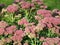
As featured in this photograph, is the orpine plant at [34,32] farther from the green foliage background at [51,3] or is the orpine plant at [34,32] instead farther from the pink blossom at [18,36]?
the green foliage background at [51,3]

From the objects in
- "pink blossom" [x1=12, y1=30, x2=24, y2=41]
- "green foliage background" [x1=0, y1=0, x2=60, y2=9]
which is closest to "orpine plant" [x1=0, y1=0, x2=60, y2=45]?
"pink blossom" [x1=12, y1=30, x2=24, y2=41]

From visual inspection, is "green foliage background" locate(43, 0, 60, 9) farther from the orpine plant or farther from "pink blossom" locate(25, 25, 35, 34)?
"pink blossom" locate(25, 25, 35, 34)

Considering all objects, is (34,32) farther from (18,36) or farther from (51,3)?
(51,3)

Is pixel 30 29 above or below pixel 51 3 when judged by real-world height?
above

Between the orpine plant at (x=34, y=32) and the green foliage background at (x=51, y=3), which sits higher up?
the orpine plant at (x=34, y=32)

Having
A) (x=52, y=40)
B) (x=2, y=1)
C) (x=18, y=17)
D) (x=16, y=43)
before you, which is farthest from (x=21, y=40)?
(x=2, y=1)

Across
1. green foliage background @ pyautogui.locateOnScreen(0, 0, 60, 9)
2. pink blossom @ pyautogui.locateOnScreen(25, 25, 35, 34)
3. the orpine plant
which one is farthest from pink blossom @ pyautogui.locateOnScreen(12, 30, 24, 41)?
green foliage background @ pyautogui.locateOnScreen(0, 0, 60, 9)

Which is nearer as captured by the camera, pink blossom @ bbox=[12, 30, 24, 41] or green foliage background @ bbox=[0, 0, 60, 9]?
pink blossom @ bbox=[12, 30, 24, 41]

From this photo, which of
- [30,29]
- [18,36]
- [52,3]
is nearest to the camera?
[18,36]

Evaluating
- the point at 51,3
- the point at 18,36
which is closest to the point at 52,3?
the point at 51,3

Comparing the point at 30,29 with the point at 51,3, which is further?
the point at 51,3

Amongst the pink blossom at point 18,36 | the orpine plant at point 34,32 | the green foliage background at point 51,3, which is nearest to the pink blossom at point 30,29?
the orpine plant at point 34,32

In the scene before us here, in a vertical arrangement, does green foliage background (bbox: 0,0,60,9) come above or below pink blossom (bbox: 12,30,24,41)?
below

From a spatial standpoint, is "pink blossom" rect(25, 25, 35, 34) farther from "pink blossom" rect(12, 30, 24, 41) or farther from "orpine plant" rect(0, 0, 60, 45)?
"pink blossom" rect(12, 30, 24, 41)
